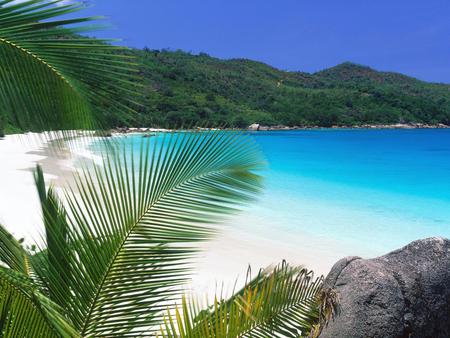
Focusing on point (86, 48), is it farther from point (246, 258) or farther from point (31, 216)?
point (31, 216)

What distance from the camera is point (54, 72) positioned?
1.72 m

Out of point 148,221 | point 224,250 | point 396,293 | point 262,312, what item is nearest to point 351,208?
point 224,250

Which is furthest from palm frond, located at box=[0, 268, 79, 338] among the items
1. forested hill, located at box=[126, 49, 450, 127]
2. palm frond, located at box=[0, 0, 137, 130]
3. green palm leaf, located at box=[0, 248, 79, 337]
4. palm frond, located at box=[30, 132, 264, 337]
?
forested hill, located at box=[126, 49, 450, 127]

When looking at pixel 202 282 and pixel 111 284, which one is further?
pixel 202 282

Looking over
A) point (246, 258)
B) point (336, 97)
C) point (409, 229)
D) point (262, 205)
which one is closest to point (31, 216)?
point (246, 258)

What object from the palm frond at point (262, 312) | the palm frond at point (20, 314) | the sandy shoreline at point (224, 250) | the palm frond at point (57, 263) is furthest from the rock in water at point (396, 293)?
the sandy shoreline at point (224, 250)

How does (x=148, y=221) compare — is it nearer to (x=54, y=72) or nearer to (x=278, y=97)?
(x=54, y=72)

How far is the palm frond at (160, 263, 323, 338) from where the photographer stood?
1588mm

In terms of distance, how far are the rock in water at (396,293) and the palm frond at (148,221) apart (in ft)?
5.28

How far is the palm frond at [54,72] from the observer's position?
1641mm

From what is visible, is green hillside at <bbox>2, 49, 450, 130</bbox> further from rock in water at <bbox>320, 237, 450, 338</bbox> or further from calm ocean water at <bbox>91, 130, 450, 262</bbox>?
rock in water at <bbox>320, 237, 450, 338</bbox>

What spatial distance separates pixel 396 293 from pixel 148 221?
2.14 m

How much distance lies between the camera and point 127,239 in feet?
6.05

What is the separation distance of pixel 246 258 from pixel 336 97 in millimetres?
86496
